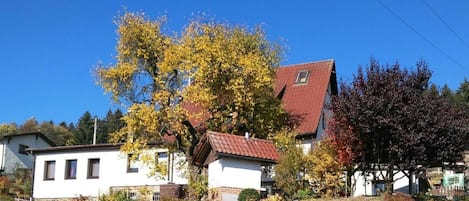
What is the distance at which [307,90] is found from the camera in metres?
41.7

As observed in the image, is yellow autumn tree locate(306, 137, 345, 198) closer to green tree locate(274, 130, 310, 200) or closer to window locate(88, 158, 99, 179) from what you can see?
green tree locate(274, 130, 310, 200)

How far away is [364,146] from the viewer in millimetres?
26047

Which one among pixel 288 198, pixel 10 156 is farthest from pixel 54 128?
pixel 288 198

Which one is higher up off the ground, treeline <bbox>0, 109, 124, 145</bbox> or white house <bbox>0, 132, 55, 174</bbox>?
treeline <bbox>0, 109, 124, 145</bbox>

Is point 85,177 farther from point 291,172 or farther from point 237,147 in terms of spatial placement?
point 291,172

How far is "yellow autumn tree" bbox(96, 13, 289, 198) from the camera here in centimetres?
3328

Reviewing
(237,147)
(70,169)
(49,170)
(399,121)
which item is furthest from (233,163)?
(49,170)

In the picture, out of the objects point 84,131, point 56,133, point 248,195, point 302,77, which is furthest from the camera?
point 56,133

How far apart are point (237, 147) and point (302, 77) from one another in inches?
634

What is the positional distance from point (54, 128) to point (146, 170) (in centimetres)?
7032

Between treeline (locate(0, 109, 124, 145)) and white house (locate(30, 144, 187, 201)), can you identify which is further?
treeline (locate(0, 109, 124, 145))

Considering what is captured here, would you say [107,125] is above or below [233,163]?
above

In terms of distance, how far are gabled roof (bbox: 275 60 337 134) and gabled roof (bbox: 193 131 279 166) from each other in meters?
9.55

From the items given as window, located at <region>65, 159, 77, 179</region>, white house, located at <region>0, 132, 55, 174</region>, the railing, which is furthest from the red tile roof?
white house, located at <region>0, 132, 55, 174</region>
